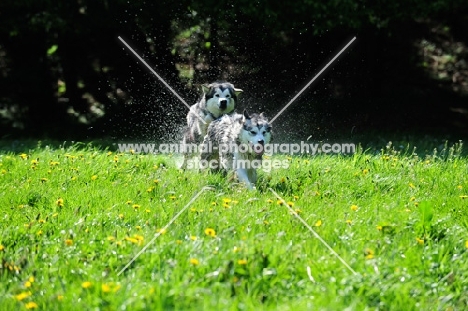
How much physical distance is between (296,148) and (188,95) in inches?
172

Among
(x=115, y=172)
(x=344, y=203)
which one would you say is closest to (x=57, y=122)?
(x=115, y=172)

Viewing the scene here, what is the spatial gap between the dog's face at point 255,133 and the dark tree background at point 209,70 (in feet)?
20.3

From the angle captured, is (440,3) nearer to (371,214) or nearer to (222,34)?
(222,34)

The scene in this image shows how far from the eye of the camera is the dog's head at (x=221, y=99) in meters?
8.65

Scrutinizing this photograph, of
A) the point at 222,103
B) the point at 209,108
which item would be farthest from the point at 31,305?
the point at 209,108

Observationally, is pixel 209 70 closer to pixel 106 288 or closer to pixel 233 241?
pixel 233 241

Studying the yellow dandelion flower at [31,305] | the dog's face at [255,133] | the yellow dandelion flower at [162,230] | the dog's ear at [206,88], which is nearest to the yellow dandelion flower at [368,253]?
the yellow dandelion flower at [162,230]

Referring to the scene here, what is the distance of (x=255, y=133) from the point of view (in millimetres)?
7090

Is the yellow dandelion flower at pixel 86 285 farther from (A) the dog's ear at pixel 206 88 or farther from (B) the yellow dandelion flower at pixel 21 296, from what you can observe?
(A) the dog's ear at pixel 206 88

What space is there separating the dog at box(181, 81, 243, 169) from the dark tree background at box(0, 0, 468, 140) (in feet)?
14.8

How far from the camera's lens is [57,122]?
1491 centimetres

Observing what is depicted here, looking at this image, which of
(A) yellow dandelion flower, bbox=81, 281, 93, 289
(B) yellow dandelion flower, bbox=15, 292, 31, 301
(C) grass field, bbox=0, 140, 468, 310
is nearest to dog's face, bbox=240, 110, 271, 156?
(C) grass field, bbox=0, 140, 468, 310

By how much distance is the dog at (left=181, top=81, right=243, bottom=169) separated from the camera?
8703 millimetres

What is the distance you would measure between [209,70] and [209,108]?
236 inches
